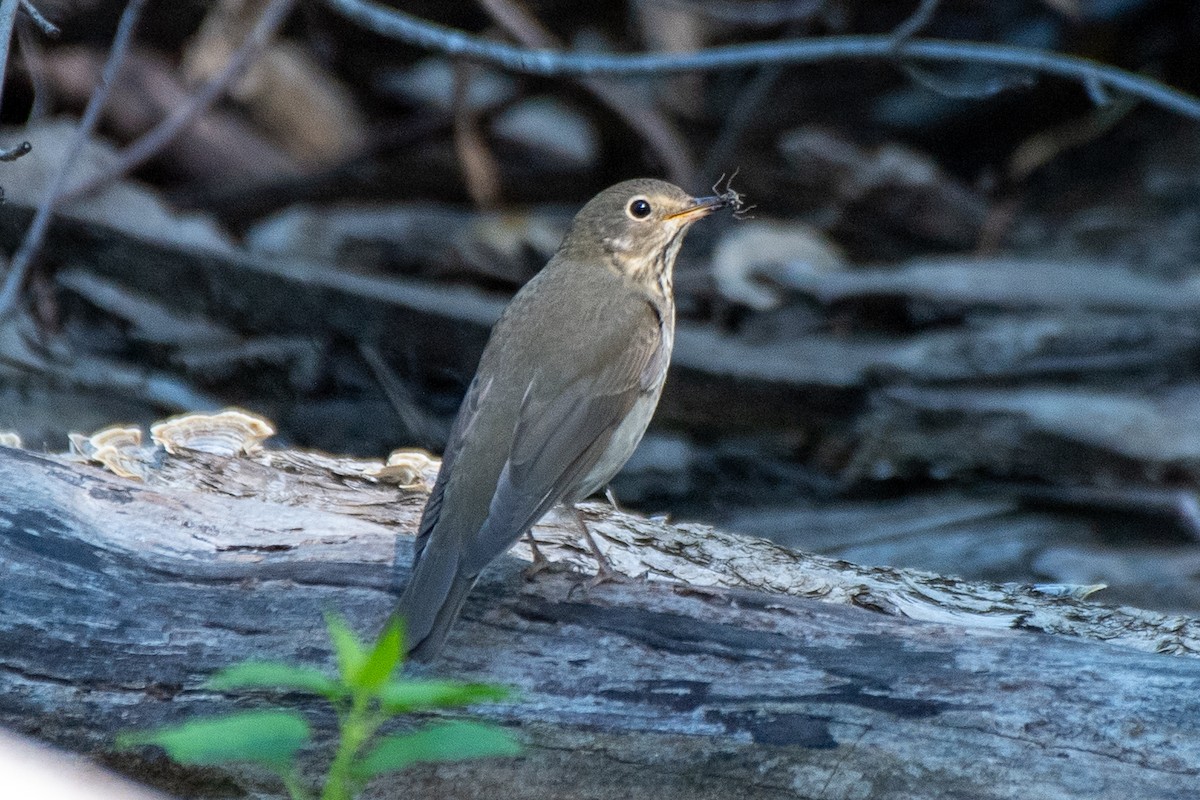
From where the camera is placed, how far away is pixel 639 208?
5234 millimetres

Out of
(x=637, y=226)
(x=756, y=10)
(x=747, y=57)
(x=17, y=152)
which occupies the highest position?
(x=756, y=10)

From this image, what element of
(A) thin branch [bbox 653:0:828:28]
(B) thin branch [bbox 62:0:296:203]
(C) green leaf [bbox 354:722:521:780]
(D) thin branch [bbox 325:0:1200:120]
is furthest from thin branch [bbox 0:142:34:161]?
(A) thin branch [bbox 653:0:828:28]

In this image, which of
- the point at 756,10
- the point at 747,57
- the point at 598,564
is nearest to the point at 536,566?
the point at 598,564

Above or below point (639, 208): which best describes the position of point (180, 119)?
below

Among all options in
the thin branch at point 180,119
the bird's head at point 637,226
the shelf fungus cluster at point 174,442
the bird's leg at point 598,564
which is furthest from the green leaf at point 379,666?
the thin branch at point 180,119

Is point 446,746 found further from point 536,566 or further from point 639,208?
point 639,208

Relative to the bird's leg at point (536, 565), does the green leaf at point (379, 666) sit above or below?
above

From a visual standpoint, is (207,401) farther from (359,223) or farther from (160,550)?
(160,550)

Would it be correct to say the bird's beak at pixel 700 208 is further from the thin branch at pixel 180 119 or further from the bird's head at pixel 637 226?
the thin branch at pixel 180 119

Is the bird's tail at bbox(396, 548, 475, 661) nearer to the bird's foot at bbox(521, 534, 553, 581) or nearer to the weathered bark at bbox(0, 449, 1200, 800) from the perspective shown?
the weathered bark at bbox(0, 449, 1200, 800)

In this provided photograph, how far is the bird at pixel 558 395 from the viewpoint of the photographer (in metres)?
3.65

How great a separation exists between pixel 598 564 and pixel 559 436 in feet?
1.28

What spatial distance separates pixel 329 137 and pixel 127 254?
2465 millimetres

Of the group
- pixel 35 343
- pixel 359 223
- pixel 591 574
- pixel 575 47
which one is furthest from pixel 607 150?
pixel 591 574
